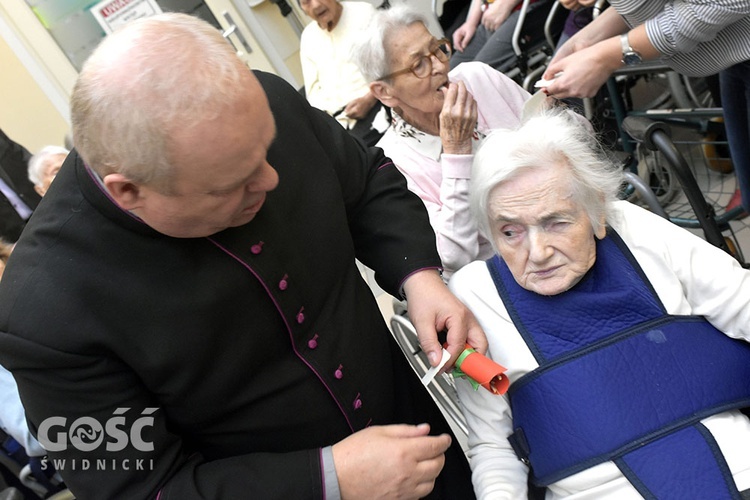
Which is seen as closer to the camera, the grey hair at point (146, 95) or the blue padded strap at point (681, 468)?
the grey hair at point (146, 95)

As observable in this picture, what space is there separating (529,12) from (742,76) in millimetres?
2040

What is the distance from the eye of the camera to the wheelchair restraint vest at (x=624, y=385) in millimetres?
1183

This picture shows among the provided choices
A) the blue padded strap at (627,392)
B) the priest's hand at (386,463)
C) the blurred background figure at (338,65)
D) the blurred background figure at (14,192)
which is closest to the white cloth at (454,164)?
the blue padded strap at (627,392)

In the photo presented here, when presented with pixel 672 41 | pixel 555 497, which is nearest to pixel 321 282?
pixel 555 497

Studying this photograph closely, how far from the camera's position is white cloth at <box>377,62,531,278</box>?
1806 mm

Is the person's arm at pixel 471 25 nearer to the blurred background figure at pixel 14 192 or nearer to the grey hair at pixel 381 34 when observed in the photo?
the grey hair at pixel 381 34

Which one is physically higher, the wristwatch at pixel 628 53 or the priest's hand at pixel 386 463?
the wristwatch at pixel 628 53

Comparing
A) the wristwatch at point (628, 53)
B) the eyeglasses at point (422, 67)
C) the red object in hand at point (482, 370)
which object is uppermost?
the eyeglasses at point (422, 67)

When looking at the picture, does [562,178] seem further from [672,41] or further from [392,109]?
[392,109]

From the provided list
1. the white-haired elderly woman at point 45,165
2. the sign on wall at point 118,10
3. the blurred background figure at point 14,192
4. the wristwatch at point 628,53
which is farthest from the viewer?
the sign on wall at point 118,10

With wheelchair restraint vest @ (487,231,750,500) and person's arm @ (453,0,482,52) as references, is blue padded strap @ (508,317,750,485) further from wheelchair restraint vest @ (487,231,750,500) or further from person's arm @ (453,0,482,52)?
person's arm @ (453,0,482,52)

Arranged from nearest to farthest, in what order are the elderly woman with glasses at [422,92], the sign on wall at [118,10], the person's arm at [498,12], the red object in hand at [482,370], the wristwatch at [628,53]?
the red object in hand at [482,370] → the wristwatch at [628,53] → the elderly woman with glasses at [422,92] → the person's arm at [498,12] → the sign on wall at [118,10]

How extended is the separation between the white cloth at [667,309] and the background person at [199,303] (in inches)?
6.9

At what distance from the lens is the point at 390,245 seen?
1358 millimetres
